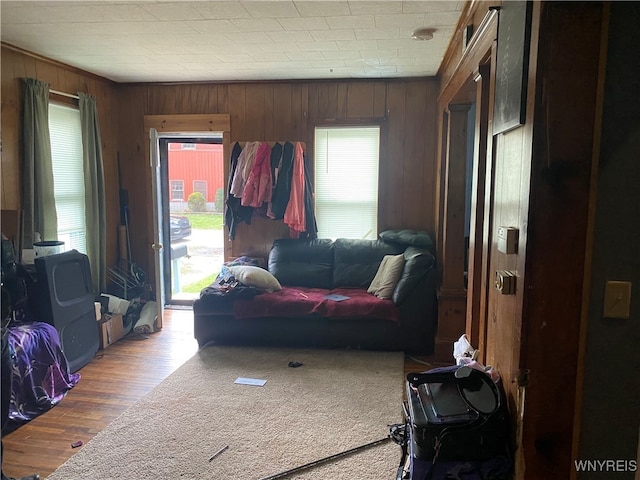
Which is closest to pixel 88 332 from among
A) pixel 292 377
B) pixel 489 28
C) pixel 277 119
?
pixel 292 377

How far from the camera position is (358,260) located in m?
4.50

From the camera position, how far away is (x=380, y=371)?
3.49 m

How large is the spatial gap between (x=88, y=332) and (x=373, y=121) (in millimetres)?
3166

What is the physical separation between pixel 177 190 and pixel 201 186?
283 mm

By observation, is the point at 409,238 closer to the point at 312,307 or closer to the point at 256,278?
the point at 312,307

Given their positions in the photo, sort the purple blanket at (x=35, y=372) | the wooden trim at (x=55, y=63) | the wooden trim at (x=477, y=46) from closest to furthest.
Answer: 1. the wooden trim at (x=477, y=46)
2. the purple blanket at (x=35, y=372)
3. the wooden trim at (x=55, y=63)

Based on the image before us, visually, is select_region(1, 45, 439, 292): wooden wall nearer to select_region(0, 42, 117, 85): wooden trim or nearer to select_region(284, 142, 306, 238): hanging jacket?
select_region(0, 42, 117, 85): wooden trim

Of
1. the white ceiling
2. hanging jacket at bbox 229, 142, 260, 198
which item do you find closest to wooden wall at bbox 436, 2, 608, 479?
the white ceiling

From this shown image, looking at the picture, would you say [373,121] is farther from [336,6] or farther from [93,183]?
[93,183]

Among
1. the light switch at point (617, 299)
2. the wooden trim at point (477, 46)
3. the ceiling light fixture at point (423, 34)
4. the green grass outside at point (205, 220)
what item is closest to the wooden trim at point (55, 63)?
the green grass outside at point (205, 220)

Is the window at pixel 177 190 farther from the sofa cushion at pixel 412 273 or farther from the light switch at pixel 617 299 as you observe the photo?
the light switch at pixel 617 299

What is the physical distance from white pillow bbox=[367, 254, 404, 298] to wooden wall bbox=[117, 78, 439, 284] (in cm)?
59

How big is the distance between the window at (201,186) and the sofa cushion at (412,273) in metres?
2.82

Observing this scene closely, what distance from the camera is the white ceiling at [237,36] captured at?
267 cm
